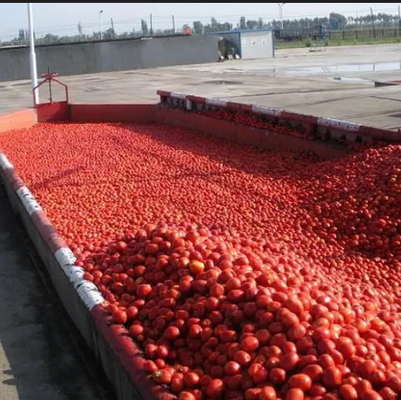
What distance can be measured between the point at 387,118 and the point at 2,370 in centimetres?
817

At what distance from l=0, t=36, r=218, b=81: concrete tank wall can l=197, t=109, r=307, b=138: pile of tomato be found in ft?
79.9

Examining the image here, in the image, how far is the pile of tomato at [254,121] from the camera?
1068 centimetres

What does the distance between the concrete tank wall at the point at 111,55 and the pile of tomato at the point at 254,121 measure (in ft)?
79.9

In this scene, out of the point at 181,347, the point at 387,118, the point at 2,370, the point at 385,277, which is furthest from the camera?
the point at 387,118

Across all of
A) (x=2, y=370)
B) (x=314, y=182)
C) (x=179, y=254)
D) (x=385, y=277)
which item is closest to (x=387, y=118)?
(x=314, y=182)

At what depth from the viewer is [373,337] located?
356 cm

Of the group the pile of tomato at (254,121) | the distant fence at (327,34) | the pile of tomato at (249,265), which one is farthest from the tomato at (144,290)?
the distant fence at (327,34)

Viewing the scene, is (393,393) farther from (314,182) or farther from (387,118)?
(387,118)

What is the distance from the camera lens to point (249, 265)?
4.34 metres

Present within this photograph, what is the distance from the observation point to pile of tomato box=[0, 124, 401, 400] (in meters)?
3.32

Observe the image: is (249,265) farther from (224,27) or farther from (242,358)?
(224,27)

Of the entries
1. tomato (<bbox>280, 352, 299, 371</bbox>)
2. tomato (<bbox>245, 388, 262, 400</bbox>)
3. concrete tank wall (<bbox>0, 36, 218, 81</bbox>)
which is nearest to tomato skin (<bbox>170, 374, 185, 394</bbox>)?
tomato (<bbox>245, 388, 262, 400</bbox>)

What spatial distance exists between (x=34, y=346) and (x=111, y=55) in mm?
34170

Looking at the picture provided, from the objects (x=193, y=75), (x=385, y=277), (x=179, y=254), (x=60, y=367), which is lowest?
(x=60, y=367)
